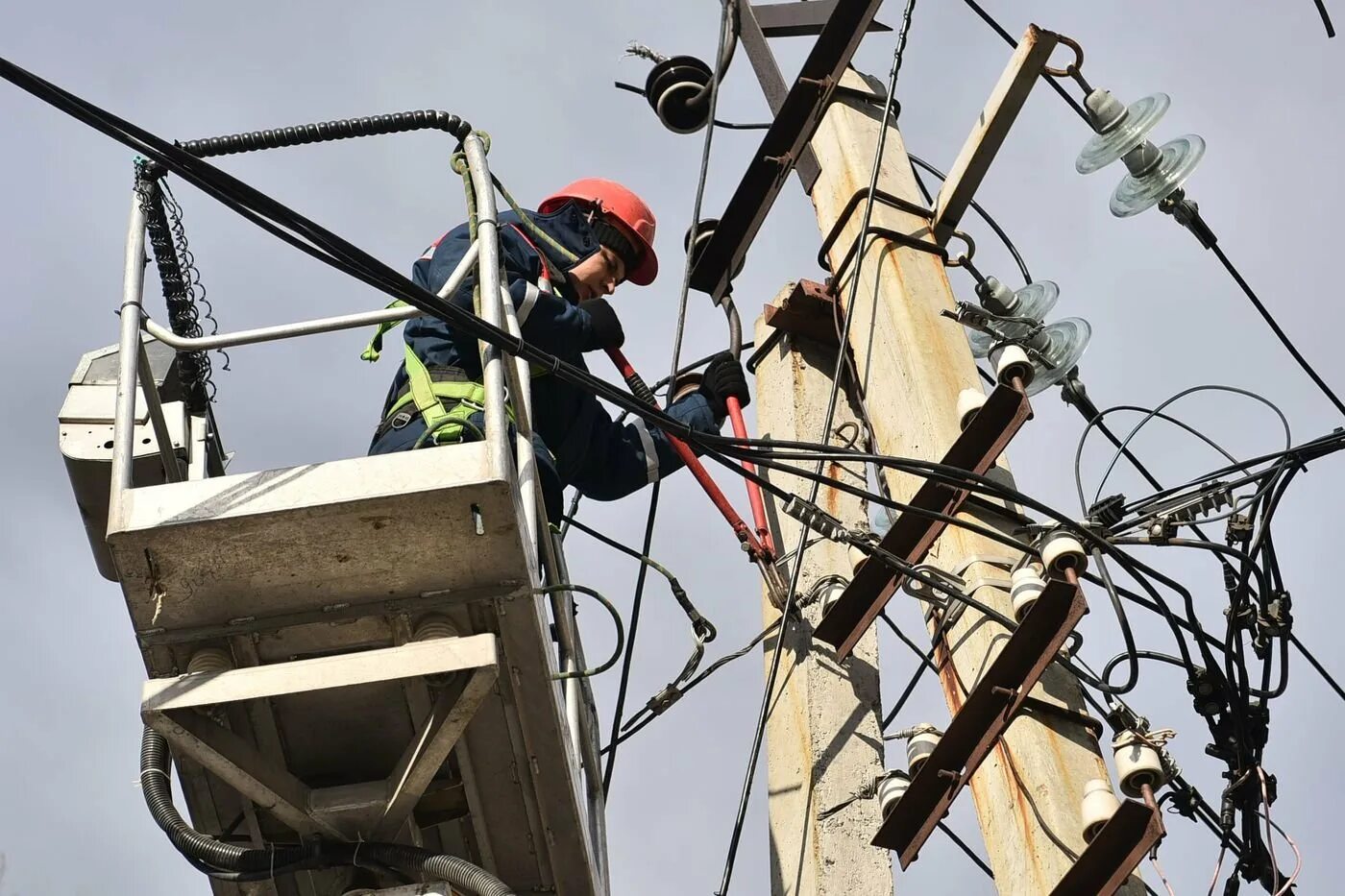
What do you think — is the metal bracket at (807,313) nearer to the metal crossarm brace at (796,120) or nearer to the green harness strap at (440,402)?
the metal crossarm brace at (796,120)

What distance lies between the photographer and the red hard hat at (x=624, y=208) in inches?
303

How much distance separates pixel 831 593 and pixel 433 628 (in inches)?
68.3

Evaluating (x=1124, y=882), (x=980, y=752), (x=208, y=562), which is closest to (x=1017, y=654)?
(x=980, y=752)

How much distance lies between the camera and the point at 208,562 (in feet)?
14.9

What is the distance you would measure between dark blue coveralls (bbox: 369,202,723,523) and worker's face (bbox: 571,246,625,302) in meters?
0.06

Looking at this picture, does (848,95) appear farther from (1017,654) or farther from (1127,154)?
(1017,654)

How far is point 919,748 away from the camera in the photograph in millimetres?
4977

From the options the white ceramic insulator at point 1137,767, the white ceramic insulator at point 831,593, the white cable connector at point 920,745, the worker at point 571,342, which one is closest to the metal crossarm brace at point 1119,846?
the white ceramic insulator at point 1137,767

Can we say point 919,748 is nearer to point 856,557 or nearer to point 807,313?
point 856,557

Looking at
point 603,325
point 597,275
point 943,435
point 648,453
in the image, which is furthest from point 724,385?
point 943,435

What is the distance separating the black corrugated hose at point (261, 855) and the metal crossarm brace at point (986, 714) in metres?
1.13

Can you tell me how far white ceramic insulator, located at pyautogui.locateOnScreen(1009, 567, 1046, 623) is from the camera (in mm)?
4789

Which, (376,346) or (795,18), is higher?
(795,18)

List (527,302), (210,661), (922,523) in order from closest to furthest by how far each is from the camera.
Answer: (210,661) < (922,523) < (527,302)
